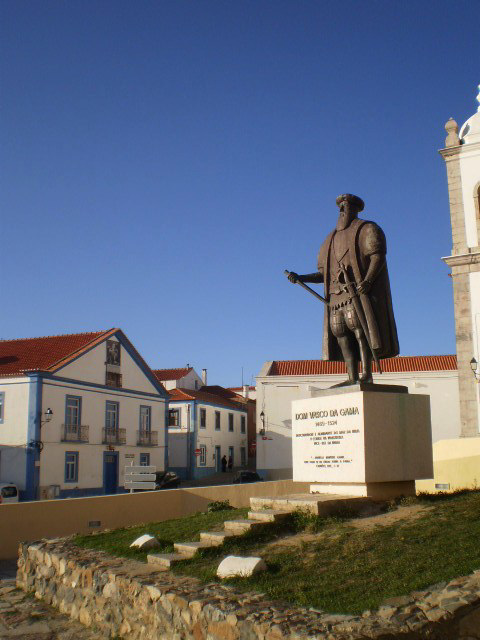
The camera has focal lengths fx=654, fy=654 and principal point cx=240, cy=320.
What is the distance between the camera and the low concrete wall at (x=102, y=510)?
1241 cm

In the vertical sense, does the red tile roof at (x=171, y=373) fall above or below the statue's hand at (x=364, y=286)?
above

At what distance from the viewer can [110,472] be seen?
103ft

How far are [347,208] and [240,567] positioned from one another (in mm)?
5383

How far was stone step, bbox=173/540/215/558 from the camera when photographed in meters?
6.52

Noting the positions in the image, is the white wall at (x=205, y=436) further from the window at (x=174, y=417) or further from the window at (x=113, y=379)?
the window at (x=113, y=379)

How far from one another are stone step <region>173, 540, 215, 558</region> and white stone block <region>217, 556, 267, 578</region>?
2.87 feet

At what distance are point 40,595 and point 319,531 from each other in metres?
3.65

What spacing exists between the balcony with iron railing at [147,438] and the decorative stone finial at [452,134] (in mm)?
20528

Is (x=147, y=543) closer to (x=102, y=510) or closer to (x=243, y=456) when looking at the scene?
(x=102, y=510)

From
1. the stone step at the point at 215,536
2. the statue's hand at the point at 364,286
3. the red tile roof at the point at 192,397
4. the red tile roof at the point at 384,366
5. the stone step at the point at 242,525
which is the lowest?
the stone step at the point at 215,536

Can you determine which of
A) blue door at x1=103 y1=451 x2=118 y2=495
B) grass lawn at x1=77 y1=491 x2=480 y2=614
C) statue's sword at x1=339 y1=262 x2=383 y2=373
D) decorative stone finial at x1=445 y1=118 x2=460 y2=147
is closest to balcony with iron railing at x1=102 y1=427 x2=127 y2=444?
blue door at x1=103 y1=451 x2=118 y2=495

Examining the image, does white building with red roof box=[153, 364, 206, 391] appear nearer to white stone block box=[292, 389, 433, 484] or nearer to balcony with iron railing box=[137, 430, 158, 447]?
balcony with iron railing box=[137, 430, 158, 447]

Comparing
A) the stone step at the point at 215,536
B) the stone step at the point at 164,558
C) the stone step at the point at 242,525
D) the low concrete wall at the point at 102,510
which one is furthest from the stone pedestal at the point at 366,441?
the low concrete wall at the point at 102,510

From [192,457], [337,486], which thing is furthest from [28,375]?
[337,486]
